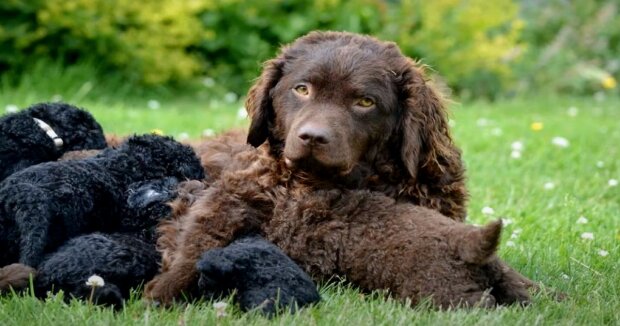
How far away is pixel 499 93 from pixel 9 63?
6.62 meters

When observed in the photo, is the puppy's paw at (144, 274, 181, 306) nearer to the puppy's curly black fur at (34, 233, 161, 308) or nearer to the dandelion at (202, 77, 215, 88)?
the puppy's curly black fur at (34, 233, 161, 308)

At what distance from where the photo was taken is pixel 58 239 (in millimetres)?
4031

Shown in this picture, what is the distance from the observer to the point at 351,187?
4336mm

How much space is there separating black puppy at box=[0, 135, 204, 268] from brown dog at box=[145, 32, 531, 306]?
0.33m

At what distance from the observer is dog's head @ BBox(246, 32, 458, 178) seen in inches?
162

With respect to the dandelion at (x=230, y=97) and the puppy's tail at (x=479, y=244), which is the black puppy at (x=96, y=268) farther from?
the dandelion at (x=230, y=97)

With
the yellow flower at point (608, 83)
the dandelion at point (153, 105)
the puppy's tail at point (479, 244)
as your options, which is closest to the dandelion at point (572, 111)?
the yellow flower at point (608, 83)

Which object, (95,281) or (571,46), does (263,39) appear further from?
(95,281)

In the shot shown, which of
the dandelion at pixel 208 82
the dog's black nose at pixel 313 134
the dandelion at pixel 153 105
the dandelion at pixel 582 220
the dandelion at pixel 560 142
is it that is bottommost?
the dandelion at pixel 153 105

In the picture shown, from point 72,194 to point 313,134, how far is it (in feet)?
3.51

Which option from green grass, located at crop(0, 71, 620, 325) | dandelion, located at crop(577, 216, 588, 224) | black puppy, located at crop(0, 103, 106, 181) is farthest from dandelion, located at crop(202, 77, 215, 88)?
dandelion, located at crop(577, 216, 588, 224)

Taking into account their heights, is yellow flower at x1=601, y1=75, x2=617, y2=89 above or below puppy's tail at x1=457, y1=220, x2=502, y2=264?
above

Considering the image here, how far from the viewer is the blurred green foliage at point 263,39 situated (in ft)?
37.9

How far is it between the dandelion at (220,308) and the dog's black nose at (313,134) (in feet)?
2.71
